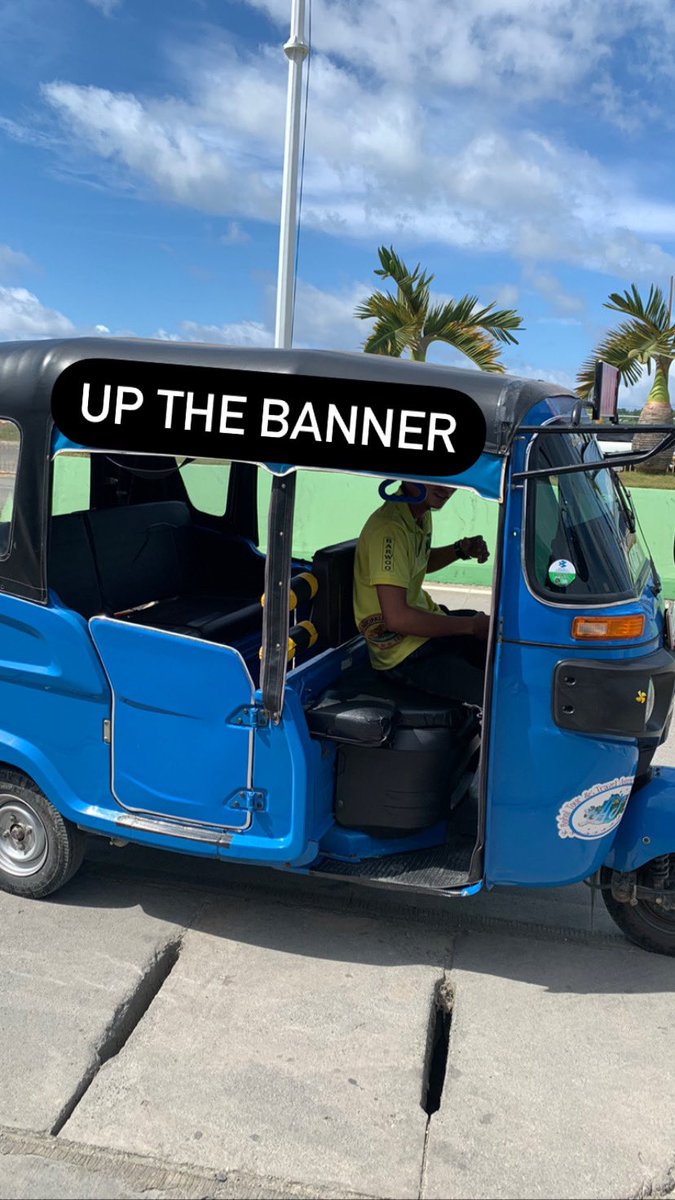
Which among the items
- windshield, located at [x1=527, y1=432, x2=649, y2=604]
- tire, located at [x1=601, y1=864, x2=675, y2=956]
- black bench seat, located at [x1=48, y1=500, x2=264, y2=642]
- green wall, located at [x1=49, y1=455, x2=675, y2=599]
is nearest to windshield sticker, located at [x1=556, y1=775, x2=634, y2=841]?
tire, located at [x1=601, y1=864, x2=675, y2=956]

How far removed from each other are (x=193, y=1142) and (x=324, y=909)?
4.71ft

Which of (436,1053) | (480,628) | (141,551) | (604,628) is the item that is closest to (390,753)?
(480,628)

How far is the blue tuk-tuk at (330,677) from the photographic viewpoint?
3387mm

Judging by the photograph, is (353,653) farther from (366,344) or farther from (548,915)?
(366,344)

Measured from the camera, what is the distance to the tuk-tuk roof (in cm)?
333

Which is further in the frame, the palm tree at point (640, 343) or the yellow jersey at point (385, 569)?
the palm tree at point (640, 343)

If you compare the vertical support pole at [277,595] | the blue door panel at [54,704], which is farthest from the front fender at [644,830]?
the blue door panel at [54,704]

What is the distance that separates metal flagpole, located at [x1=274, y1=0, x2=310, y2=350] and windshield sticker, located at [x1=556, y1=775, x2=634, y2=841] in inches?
324

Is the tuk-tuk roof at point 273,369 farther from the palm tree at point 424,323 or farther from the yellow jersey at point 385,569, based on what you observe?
the palm tree at point 424,323

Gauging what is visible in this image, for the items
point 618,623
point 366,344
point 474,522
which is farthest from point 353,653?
point 366,344

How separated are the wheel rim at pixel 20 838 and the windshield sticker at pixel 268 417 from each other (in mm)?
1638

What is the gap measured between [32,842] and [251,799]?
3.76 feet

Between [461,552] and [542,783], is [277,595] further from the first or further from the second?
[461,552]

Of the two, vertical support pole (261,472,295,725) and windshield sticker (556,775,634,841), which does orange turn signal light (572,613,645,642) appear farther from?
vertical support pole (261,472,295,725)
